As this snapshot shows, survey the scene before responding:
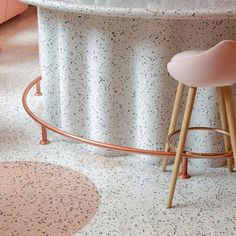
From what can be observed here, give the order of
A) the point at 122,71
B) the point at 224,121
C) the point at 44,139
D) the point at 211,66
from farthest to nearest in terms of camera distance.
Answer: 1. the point at 44,139
2. the point at 122,71
3. the point at 224,121
4. the point at 211,66

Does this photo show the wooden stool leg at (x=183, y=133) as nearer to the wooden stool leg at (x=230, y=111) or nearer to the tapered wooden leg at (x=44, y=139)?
the wooden stool leg at (x=230, y=111)

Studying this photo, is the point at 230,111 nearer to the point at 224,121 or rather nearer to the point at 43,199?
the point at 224,121

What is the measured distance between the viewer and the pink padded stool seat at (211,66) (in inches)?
84.4

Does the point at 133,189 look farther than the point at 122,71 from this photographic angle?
No

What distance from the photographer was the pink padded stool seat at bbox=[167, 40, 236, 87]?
7.04 feet

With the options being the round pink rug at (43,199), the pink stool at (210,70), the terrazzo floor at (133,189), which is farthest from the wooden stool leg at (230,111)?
Result: the round pink rug at (43,199)

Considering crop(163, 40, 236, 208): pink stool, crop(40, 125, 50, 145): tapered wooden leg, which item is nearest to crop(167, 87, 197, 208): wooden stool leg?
crop(163, 40, 236, 208): pink stool

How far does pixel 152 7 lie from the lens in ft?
7.71

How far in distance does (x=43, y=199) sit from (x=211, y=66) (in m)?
1.05

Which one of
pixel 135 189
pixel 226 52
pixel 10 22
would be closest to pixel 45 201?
pixel 135 189

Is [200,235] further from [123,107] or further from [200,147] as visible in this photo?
[123,107]

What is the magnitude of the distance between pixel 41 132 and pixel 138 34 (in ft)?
3.31

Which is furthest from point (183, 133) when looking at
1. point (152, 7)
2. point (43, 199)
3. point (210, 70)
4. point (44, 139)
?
point (44, 139)

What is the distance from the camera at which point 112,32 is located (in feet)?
8.98
